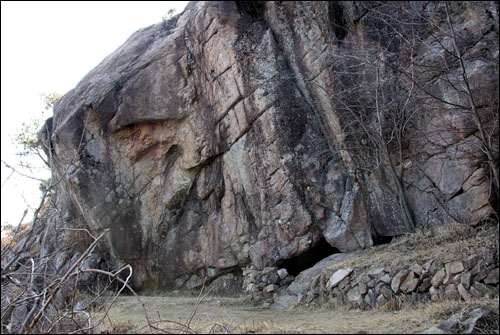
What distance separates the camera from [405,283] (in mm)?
6891

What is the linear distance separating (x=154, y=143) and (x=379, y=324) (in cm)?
867

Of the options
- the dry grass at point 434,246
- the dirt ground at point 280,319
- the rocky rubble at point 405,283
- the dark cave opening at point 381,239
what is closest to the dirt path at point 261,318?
the dirt ground at point 280,319

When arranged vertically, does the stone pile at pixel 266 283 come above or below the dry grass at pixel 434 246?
below

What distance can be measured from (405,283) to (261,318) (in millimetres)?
2578

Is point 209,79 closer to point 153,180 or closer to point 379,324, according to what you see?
point 153,180

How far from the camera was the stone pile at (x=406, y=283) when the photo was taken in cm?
612

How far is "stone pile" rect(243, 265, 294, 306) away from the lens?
31.1 ft

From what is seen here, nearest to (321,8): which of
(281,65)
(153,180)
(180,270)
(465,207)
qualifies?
(281,65)

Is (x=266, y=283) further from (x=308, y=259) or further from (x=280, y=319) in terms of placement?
(x=280, y=319)

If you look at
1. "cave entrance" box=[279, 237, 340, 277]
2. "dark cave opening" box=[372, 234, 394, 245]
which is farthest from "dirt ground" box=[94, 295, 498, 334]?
"dark cave opening" box=[372, 234, 394, 245]

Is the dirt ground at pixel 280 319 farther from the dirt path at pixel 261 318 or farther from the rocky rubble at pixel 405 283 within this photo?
the rocky rubble at pixel 405 283

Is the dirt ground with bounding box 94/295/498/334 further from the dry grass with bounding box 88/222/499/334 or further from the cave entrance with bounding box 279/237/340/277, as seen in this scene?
the cave entrance with bounding box 279/237/340/277

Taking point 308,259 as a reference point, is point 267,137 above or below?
Result: above

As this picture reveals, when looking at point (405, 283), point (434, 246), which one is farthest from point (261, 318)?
point (434, 246)
